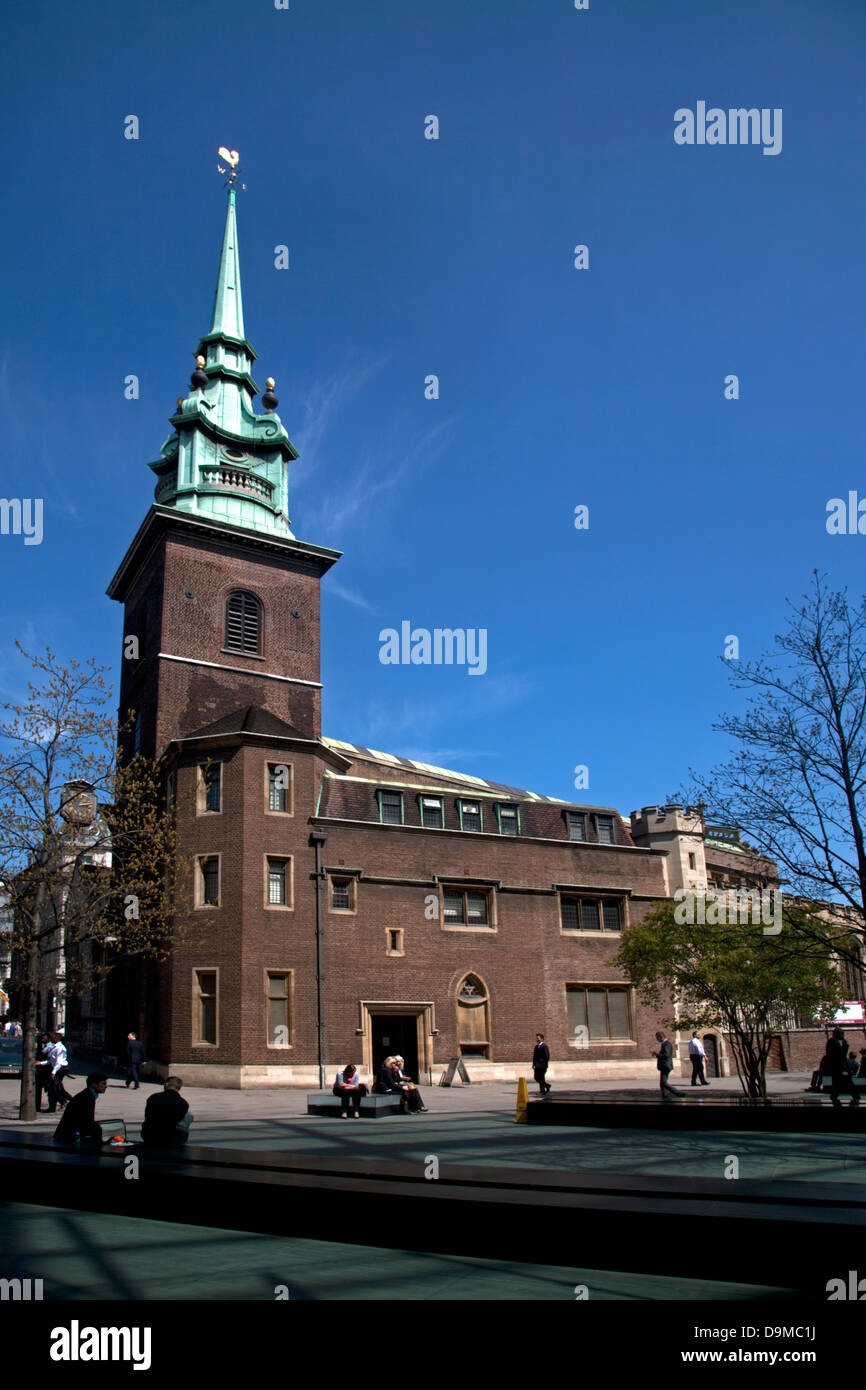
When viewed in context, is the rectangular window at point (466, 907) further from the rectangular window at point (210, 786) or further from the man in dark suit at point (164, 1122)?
the man in dark suit at point (164, 1122)

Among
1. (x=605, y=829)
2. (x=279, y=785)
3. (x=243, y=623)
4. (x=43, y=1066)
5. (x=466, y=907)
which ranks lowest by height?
(x=43, y=1066)

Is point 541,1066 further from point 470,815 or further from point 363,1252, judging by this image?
point 363,1252

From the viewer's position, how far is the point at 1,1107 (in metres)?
25.0

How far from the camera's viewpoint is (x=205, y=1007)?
32.4 m

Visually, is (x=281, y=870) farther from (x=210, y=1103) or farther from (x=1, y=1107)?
(x=1, y=1107)

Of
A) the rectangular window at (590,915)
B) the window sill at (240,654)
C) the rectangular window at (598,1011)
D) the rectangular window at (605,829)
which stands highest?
the window sill at (240,654)

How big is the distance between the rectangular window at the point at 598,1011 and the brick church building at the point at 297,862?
0.09 meters

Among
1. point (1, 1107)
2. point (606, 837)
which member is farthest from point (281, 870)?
point (606, 837)

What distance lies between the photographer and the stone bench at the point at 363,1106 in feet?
72.8

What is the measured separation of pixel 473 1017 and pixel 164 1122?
89.2ft

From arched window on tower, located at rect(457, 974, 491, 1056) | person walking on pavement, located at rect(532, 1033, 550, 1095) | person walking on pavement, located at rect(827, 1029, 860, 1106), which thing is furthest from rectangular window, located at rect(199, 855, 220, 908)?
person walking on pavement, located at rect(827, 1029, 860, 1106)

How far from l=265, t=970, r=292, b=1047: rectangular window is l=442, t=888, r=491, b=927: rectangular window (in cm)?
782

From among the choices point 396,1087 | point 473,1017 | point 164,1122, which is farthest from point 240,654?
point 164,1122

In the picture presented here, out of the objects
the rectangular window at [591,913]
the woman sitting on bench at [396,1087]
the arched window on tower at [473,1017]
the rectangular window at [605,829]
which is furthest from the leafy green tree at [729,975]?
the rectangular window at [605,829]
